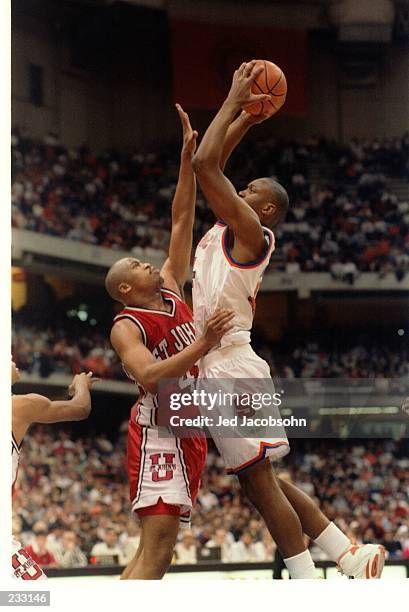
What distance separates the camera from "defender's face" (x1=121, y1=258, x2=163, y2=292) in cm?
441

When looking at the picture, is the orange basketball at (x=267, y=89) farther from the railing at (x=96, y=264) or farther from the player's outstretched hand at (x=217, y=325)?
the railing at (x=96, y=264)

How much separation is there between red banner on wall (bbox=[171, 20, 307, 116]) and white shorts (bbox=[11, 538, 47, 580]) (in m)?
2.94

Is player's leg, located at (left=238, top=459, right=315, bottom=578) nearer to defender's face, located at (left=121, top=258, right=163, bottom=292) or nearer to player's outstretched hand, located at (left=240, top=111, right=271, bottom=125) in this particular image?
defender's face, located at (left=121, top=258, right=163, bottom=292)

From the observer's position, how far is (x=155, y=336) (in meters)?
4.38

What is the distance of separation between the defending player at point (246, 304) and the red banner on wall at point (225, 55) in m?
1.30

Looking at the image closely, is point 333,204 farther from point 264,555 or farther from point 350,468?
point 264,555

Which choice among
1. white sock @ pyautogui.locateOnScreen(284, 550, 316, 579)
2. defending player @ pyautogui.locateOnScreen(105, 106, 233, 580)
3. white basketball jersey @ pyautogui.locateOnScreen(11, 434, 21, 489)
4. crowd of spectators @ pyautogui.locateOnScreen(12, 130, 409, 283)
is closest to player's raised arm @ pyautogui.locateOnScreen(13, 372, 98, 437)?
white basketball jersey @ pyautogui.locateOnScreen(11, 434, 21, 489)

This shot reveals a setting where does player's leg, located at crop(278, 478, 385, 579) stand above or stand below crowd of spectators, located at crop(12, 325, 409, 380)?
below

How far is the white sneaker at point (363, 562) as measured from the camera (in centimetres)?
421

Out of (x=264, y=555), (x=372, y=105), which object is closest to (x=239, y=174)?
(x=372, y=105)

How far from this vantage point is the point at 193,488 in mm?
4336

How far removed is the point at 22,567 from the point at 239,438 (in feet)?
4.12

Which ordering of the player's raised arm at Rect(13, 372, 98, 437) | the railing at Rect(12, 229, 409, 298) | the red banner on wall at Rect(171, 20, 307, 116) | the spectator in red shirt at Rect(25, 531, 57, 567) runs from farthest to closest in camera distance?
the railing at Rect(12, 229, 409, 298), the spectator in red shirt at Rect(25, 531, 57, 567), the red banner on wall at Rect(171, 20, 307, 116), the player's raised arm at Rect(13, 372, 98, 437)

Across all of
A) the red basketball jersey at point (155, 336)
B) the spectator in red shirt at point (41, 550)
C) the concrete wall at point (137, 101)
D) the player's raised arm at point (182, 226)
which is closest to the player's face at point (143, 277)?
the red basketball jersey at point (155, 336)
